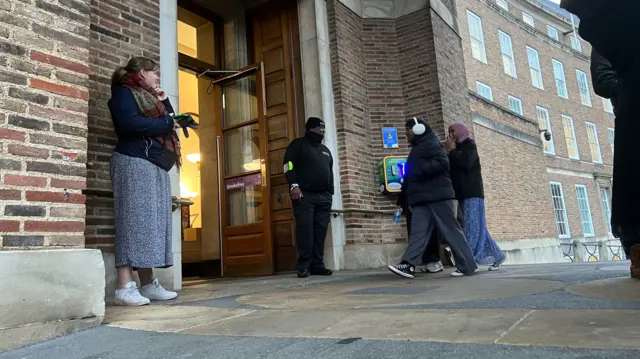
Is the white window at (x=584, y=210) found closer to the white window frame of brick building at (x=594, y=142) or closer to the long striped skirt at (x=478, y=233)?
the white window frame of brick building at (x=594, y=142)

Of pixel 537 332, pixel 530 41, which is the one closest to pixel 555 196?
pixel 530 41

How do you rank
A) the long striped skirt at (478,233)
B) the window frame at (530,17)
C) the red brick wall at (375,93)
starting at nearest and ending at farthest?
1. the long striped skirt at (478,233)
2. the red brick wall at (375,93)
3. the window frame at (530,17)

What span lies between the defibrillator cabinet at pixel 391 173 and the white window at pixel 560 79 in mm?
19379

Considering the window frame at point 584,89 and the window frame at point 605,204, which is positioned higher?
the window frame at point 584,89

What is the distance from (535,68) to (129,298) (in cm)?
2312

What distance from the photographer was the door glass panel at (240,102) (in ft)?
23.3

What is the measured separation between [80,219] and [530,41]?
23.7 metres

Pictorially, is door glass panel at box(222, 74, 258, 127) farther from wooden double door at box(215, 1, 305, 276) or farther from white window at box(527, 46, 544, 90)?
white window at box(527, 46, 544, 90)

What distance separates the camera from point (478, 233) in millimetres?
5312

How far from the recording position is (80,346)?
2.00 m

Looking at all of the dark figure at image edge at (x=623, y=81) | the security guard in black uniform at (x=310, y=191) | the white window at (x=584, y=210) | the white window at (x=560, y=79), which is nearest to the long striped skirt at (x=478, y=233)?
the security guard in black uniform at (x=310, y=191)

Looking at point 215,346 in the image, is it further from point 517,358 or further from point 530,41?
point 530,41

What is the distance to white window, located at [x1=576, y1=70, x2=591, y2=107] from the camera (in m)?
24.2

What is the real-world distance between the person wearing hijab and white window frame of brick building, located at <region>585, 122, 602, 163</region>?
21798 millimetres
